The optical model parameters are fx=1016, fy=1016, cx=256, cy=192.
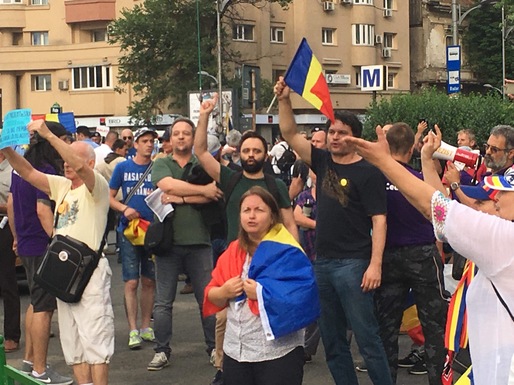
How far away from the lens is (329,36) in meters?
63.4

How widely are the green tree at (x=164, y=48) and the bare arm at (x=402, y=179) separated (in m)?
47.2

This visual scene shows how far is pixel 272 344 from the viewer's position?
5438 millimetres

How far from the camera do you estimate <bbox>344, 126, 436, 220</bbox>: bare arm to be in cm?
403

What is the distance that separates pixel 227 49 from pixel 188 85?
4513mm

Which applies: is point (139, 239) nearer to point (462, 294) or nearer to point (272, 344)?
point (272, 344)

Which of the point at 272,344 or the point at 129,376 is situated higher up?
the point at 272,344

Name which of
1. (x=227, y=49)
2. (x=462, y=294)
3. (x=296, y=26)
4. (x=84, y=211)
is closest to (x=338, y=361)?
(x=84, y=211)

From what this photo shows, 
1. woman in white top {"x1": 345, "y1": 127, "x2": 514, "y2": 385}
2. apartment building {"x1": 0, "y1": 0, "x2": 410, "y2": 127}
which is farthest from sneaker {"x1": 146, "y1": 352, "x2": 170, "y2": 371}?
apartment building {"x1": 0, "y1": 0, "x2": 410, "y2": 127}

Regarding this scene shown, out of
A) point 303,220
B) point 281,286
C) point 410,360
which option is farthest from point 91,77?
point 281,286

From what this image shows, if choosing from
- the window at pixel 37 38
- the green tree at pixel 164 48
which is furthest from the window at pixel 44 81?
the green tree at pixel 164 48

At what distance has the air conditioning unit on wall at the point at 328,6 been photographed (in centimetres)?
6219

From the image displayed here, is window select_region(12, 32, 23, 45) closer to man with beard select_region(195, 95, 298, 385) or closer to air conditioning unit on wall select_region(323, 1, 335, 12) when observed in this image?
air conditioning unit on wall select_region(323, 1, 335, 12)

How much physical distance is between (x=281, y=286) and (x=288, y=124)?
1.64 metres

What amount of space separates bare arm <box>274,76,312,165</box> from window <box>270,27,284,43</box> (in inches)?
2133
